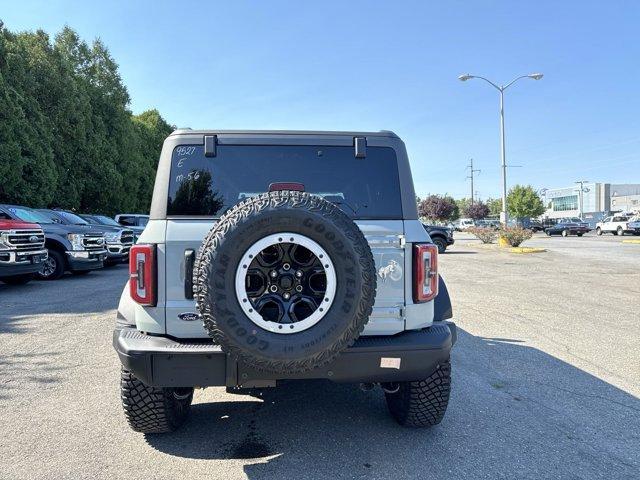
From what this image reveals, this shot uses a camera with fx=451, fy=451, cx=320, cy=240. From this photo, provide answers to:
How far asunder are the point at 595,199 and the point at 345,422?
112222 mm

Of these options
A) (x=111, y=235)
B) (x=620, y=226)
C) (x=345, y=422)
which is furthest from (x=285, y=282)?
(x=620, y=226)

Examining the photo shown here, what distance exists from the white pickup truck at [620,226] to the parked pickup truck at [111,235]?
39.8 metres

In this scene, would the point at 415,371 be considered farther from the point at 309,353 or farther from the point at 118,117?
the point at 118,117

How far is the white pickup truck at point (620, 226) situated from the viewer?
124ft

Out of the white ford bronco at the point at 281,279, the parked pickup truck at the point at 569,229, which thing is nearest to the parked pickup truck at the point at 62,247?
the white ford bronco at the point at 281,279

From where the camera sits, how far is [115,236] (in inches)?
548

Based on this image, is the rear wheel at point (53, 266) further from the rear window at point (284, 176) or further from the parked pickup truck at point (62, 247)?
the rear window at point (284, 176)

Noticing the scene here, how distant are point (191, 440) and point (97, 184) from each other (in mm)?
26227

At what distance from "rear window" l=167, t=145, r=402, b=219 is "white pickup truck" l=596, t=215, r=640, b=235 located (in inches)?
1703

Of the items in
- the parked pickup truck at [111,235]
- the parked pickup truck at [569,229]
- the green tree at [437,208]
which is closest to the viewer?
the parked pickup truck at [111,235]

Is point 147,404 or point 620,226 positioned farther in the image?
point 620,226

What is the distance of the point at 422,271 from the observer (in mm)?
2816

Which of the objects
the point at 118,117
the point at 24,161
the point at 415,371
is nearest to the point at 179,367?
the point at 415,371

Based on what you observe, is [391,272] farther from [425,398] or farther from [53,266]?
[53,266]
